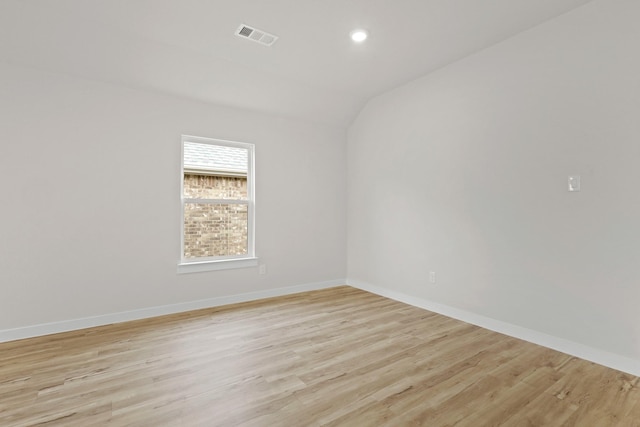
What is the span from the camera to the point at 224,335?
281 cm

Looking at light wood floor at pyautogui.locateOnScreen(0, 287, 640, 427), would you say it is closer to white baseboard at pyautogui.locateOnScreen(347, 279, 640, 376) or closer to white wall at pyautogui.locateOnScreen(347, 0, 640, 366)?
white baseboard at pyautogui.locateOnScreen(347, 279, 640, 376)

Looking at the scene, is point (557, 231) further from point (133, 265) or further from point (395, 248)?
point (133, 265)

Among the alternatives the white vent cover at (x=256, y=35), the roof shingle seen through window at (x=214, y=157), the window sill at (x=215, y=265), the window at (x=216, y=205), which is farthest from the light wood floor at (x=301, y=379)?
the white vent cover at (x=256, y=35)

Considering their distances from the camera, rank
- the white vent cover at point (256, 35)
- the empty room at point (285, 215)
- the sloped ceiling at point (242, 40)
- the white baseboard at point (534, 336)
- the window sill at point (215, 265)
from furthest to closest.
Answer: the window sill at point (215, 265), the white vent cover at point (256, 35), the sloped ceiling at point (242, 40), the white baseboard at point (534, 336), the empty room at point (285, 215)

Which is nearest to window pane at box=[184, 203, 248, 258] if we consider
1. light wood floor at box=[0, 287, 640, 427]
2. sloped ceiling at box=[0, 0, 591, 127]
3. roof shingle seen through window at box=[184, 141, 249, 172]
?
roof shingle seen through window at box=[184, 141, 249, 172]

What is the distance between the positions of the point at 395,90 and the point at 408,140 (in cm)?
72

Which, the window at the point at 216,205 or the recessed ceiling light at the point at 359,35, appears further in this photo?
the window at the point at 216,205

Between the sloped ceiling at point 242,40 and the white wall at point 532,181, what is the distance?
316mm

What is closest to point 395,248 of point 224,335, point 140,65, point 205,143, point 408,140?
point 408,140

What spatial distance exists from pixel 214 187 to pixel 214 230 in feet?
1.77

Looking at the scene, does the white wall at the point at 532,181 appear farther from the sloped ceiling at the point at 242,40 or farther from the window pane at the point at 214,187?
the window pane at the point at 214,187

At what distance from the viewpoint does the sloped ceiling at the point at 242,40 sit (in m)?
2.44

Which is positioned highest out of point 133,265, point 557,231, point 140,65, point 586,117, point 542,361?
point 140,65

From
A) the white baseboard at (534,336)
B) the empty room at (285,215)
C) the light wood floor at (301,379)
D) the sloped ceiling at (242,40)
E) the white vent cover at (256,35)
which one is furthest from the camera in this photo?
the white vent cover at (256,35)
